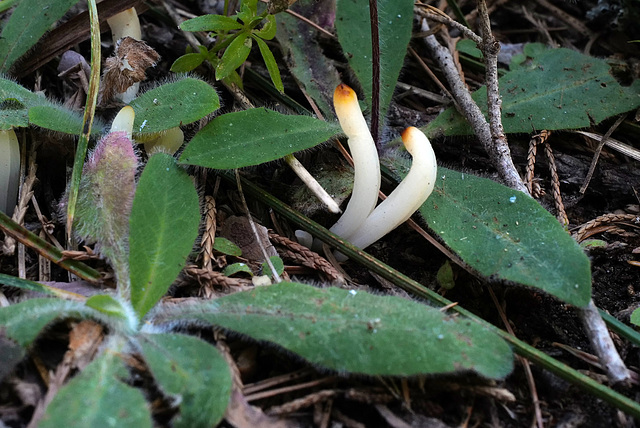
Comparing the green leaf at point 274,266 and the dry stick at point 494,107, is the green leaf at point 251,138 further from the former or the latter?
the dry stick at point 494,107

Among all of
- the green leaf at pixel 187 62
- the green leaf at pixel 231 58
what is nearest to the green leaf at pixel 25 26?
A: the green leaf at pixel 187 62

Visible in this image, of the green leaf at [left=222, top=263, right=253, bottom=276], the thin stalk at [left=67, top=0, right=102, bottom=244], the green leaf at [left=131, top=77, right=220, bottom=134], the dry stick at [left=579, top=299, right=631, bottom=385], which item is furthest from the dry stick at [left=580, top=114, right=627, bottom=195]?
the thin stalk at [left=67, top=0, right=102, bottom=244]

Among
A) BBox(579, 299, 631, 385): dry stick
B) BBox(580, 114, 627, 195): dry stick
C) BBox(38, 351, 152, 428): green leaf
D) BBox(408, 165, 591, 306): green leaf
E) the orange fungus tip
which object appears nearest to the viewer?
BBox(38, 351, 152, 428): green leaf

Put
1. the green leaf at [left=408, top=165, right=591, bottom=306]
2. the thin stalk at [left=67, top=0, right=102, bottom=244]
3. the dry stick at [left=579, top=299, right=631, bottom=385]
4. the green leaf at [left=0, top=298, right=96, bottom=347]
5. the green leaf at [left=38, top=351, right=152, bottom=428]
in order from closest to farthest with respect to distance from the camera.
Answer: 1. the green leaf at [left=38, top=351, right=152, bottom=428]
2. the green leaf at [left=0, top=298, right=96, bottom=347]
3. the dry stick at [left=579, top=299, right=631, bottom=385]
4. the green leaf at [left=408, top=165, right=591, bottom=306]
5. the thin stalk at [left=67, top=0, right=102, bottom=244]

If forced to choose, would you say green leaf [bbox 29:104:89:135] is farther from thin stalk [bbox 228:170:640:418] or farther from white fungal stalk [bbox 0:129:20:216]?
thin stalk [bbox 228:170:640:418]

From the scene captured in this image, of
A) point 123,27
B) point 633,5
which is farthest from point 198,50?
point 633,5

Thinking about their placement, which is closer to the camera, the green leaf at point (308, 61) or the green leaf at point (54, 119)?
the green leaf at point (54, 119)

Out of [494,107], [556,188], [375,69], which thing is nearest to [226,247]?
[375,69]
